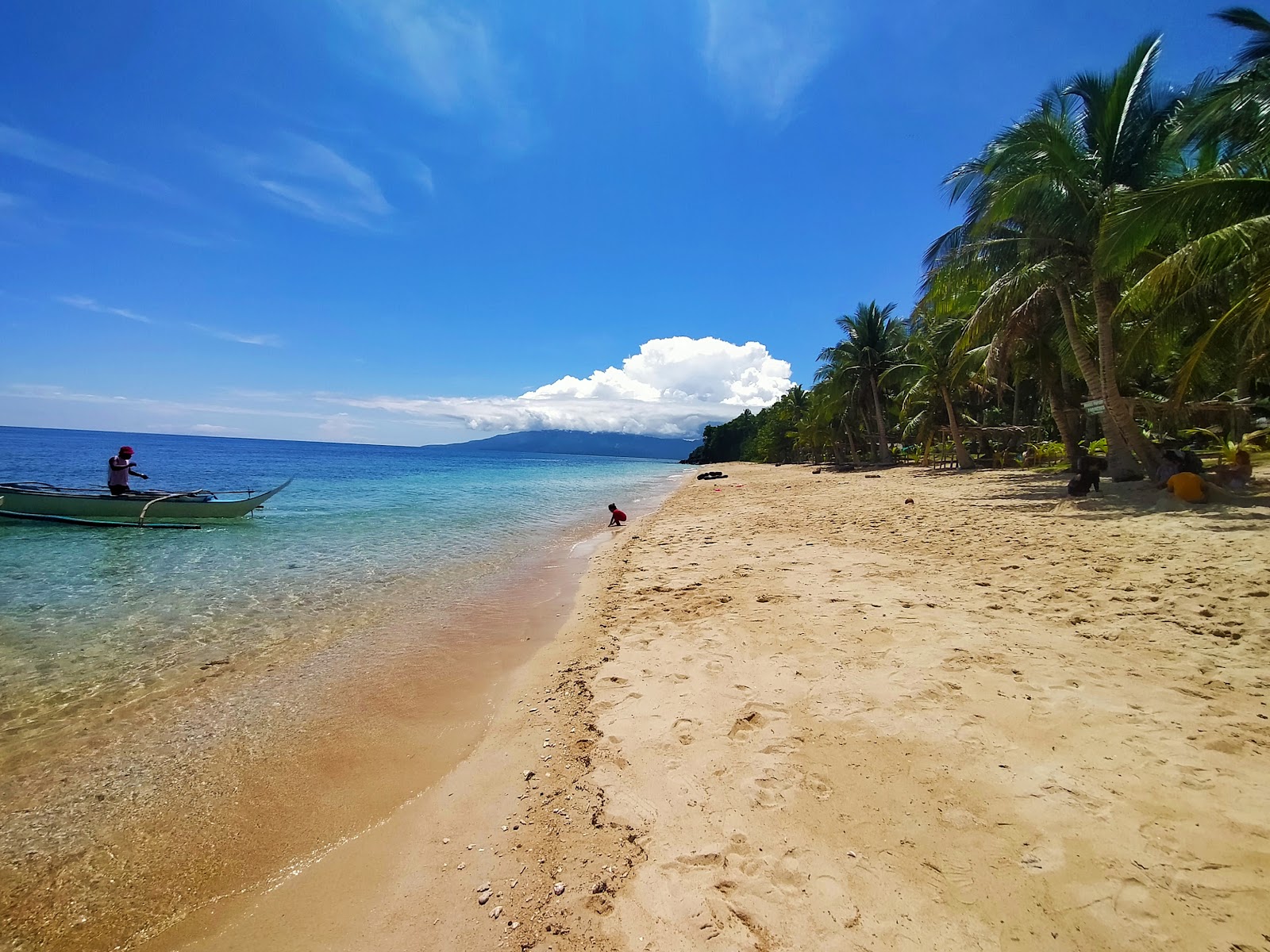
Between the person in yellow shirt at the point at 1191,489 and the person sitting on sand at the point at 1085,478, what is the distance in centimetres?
208

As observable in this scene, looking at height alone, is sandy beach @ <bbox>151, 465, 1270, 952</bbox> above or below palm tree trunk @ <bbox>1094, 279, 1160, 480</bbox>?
below

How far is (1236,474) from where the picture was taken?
9586 millimetres

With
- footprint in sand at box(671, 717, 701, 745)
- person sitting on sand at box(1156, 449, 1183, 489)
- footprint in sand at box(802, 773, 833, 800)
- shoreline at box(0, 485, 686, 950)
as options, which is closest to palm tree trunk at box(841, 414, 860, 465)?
person sitting on sand at box(1156, 449, 1183, 489)

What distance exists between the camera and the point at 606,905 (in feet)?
7.30

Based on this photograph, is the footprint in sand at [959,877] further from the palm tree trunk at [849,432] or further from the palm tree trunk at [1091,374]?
the palm tree trunk at [849,432]

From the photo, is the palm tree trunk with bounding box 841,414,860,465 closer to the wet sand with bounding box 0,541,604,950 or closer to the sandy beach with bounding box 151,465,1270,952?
the sandy beach with bounding box 151,465,1270,952

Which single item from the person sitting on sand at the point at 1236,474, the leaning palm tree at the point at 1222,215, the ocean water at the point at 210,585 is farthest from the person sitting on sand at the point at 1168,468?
the ocean water at the point at 210,585

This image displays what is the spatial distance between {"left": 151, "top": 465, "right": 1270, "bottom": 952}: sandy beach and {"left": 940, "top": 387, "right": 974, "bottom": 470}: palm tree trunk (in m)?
20.6

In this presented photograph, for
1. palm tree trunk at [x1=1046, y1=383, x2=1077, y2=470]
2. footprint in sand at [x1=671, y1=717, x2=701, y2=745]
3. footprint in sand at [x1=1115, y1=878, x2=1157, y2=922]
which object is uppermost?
palm tree trunk at [x1=1046, y1=383, x2=1077, y2=470]

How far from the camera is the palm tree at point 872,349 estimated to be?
35.5 m

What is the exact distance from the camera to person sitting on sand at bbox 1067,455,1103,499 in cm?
1110

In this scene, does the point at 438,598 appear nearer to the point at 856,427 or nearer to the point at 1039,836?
the point at 1039,836

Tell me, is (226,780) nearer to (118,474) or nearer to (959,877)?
(959,877)

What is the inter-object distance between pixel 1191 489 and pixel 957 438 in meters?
16.8
